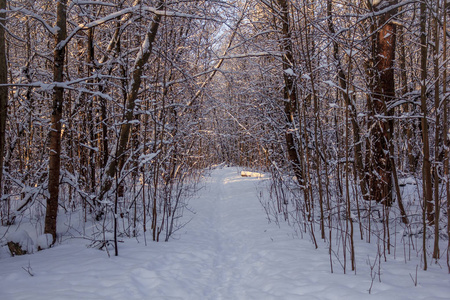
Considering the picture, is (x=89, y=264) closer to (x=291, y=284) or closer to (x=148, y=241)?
(x=148, y=241)

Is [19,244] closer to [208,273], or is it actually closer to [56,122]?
[56,122]

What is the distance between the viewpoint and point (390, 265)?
3688 millimetres

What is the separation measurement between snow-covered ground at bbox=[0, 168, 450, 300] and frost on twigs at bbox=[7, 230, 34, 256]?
0.85 feet

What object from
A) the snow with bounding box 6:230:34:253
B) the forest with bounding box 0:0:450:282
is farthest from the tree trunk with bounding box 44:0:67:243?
the snow with bounding box 6:230:34:253

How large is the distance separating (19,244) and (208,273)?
2989mm

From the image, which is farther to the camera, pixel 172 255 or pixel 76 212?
pixel 76 212

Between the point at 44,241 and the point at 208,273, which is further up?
the point at 44,241

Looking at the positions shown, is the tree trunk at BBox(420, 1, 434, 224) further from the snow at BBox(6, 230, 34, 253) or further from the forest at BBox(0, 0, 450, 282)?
the snow at BBox(6, 230, 34, 253)

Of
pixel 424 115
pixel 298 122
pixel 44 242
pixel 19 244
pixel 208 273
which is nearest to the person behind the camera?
pixel 424 115

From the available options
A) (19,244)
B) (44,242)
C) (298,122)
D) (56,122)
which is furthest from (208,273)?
(298,122)

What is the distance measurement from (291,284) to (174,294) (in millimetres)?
1371

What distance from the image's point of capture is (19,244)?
4477 millimetres

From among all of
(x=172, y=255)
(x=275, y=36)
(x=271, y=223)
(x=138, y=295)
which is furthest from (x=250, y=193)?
(x=138, y=295)

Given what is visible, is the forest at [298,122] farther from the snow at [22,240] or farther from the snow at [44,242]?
the snow at [22,240]
